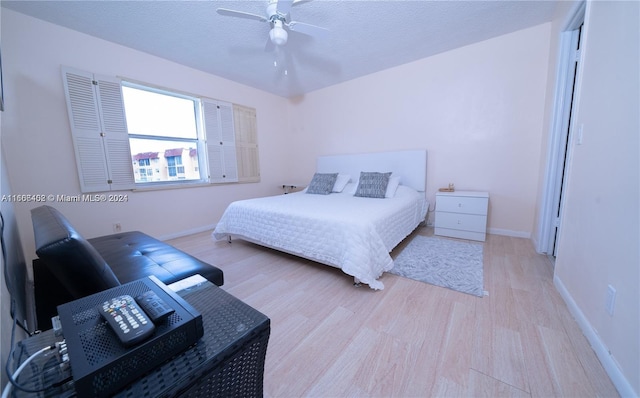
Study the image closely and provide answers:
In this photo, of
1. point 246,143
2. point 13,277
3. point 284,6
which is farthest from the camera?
point 246,143

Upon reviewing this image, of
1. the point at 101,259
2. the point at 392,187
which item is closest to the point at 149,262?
the point at 101,259

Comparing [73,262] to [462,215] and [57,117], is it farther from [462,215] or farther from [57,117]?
[462,215]

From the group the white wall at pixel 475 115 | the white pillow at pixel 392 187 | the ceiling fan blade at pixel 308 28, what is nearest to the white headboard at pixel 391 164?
the white wall at pixel 475 115

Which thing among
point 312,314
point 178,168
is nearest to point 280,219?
point 312,314

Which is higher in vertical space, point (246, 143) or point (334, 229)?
point (246, 143)

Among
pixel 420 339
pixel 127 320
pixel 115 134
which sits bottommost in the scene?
pixel 420 339

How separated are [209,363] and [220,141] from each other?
3568 millimetres

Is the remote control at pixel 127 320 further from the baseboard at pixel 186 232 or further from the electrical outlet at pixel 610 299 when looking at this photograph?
the baseboard at pixel 186 232

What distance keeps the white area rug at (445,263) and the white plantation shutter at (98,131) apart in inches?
128

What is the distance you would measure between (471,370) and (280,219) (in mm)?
1713

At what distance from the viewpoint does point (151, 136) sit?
296 centimetres

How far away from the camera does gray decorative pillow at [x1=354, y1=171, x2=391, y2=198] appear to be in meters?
2.98

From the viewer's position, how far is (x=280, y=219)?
2230 mm

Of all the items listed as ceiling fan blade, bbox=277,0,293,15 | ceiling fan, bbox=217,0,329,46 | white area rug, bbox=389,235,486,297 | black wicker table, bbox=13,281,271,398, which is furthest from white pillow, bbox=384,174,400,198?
black wicker table, bbox=13,281,271,398
